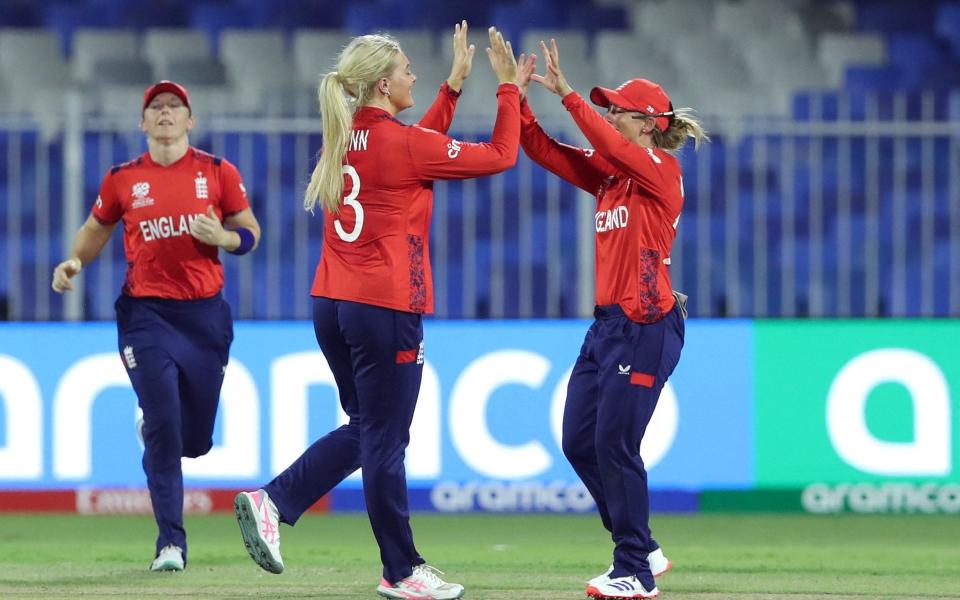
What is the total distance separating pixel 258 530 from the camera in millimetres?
5738

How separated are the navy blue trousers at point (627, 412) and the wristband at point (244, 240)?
175 cm

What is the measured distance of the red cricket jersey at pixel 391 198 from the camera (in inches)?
220

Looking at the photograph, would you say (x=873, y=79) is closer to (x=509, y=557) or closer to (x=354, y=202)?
(x=509, y=557)

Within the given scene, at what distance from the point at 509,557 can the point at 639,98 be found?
2.43m

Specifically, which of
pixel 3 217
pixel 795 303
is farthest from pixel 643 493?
pixel 3 217

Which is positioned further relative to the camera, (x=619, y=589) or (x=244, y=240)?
(x=244, y=240)

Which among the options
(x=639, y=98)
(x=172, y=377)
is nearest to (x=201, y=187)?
(x=172, y=377)

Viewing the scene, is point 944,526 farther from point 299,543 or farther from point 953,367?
point 299,543

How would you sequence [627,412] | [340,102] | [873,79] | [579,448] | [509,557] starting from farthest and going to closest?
[873,79], [509,557], [579,448], [627,412], [340,102]

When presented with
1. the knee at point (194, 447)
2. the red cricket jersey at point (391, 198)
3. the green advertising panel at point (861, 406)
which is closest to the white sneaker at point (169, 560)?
the knee at point (194, 447)

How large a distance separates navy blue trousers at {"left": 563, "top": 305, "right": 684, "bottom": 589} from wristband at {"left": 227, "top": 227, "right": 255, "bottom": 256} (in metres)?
1.75

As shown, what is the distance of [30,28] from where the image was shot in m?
16.2

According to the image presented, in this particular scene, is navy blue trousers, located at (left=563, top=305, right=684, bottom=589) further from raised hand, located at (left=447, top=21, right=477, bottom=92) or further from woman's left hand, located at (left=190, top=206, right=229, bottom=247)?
woman's left hand, located at (left=190, top=206, right=229, bottom=247)

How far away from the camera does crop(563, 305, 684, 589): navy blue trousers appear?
5.82 m
